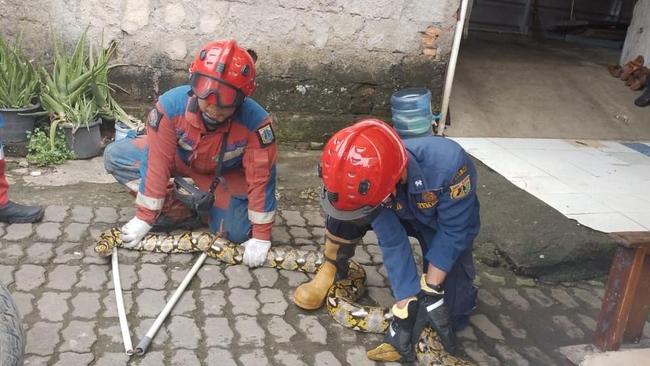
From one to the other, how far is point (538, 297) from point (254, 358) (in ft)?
6.54

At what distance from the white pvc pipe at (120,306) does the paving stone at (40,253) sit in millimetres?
415

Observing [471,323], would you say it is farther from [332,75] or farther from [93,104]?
[93,104]

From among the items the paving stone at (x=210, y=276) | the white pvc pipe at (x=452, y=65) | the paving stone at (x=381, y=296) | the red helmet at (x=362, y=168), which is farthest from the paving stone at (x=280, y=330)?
the white pvc pipe at (x=452, y=65)

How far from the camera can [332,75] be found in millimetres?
6359

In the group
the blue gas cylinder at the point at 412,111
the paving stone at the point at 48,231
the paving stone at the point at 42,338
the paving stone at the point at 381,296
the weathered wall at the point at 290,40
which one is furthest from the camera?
the blue gas cylinder at the point at 412,111

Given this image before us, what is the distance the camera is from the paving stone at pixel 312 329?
11.0 feet

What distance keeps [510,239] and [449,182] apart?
5.31 feet

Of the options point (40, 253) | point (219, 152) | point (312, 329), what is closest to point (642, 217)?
point (312, 329)

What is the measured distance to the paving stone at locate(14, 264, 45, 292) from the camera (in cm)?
351

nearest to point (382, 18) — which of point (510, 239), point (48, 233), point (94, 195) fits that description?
point (510, 239)

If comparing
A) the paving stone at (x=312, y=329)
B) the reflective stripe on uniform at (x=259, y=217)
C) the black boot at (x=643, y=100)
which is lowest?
the paving stone at (x=312, y=329)

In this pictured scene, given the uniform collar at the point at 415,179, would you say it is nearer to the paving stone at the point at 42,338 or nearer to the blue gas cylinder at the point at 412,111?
the paving stone at the point at 42,338

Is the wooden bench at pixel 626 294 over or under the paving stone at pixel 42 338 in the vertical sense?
over

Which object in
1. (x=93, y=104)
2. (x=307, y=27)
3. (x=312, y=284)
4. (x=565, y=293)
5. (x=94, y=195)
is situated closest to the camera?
(x=312, y=284)
